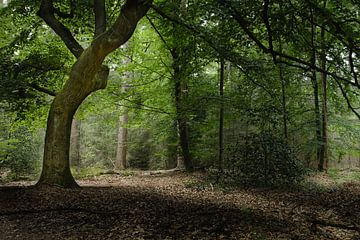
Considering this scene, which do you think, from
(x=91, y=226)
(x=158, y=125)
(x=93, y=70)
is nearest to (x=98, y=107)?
(x=158, y=125)

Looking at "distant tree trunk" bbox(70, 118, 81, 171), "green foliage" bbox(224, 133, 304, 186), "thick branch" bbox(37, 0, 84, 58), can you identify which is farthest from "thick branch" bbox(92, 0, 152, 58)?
"distant tree trunk" bbox(70, 118, 81, 171)

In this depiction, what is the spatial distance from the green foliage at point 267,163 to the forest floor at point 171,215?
109 centimetres

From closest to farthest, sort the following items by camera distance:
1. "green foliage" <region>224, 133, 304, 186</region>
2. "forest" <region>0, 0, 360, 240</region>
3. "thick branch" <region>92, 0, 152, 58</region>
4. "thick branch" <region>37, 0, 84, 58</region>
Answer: "forest" <region>0, 0, 360, 240</region>
"thick branch" <region>92, 0, 152, 58</region>
"thick branch" <region>37, 0, 84, 58</region>
"green foliage" <region>224, 133, 304, 186</region>

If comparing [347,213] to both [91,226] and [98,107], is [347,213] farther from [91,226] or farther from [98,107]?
[98,107]

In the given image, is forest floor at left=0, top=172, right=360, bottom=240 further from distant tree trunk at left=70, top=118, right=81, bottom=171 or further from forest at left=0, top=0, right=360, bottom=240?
distant tree trunk at left=70, top=118, right=81, bottom=171

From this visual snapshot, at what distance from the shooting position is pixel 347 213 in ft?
21.2

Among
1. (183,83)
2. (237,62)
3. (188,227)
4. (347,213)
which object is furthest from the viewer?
(183,83)

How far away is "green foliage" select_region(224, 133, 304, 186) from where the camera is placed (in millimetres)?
9969

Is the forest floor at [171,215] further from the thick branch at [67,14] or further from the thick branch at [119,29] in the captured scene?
the thick branch at [67,14]

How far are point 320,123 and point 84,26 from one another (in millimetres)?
10913

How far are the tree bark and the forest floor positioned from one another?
58 centimetres

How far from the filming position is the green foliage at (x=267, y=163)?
32.7ft

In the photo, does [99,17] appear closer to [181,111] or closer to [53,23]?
[53,23]

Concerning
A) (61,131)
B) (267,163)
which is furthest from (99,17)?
(267,163)
